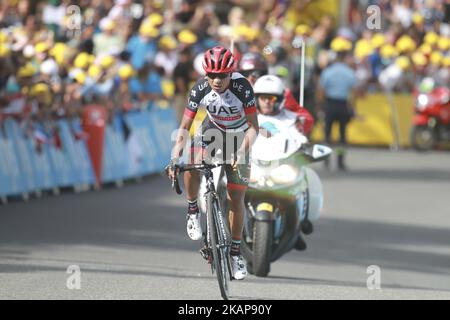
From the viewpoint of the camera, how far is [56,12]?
22.2m

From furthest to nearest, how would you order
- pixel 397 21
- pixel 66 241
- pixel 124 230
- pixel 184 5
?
1. pixel 397 21
2. pixel 184 5
3. pixel 124 230
4. pixel 66 241

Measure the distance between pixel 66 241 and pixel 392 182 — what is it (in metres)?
9.07

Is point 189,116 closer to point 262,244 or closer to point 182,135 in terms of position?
point 182,135

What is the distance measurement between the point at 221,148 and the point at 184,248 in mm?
3669

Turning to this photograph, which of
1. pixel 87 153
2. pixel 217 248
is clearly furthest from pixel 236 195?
pixel 87 153

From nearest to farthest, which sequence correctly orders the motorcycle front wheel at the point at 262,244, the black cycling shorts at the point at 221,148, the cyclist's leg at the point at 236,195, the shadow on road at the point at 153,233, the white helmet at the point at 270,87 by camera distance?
the black cycling shorts at the point at 221,148, the cyclist's leg at the point at 236,195, the motorcycle front wheel at the point at 262,244, the white helmet at the point at 270,87, the shadow on road at the point at 153,233

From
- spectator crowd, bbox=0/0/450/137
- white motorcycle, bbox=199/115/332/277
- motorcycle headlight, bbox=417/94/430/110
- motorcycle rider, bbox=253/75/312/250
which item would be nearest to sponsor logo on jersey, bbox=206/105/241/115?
white motorcycle, bbox=199/115/332/277

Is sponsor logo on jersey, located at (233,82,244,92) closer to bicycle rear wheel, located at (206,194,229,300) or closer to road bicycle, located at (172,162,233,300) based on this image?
road bicycle, located at (172,162,233,300)

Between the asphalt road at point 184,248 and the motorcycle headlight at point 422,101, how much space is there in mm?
5228

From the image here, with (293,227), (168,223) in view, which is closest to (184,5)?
(168,223)

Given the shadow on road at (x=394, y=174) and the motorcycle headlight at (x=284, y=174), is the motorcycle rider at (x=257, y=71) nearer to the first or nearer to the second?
the motorcycle headlight at (x=284, y=174)

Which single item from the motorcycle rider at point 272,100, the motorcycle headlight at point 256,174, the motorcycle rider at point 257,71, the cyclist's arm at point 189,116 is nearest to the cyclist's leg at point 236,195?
the cyclist's arm at point 189,116

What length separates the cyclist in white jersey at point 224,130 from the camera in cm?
1013

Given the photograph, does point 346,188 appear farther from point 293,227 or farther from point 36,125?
point 293,227
